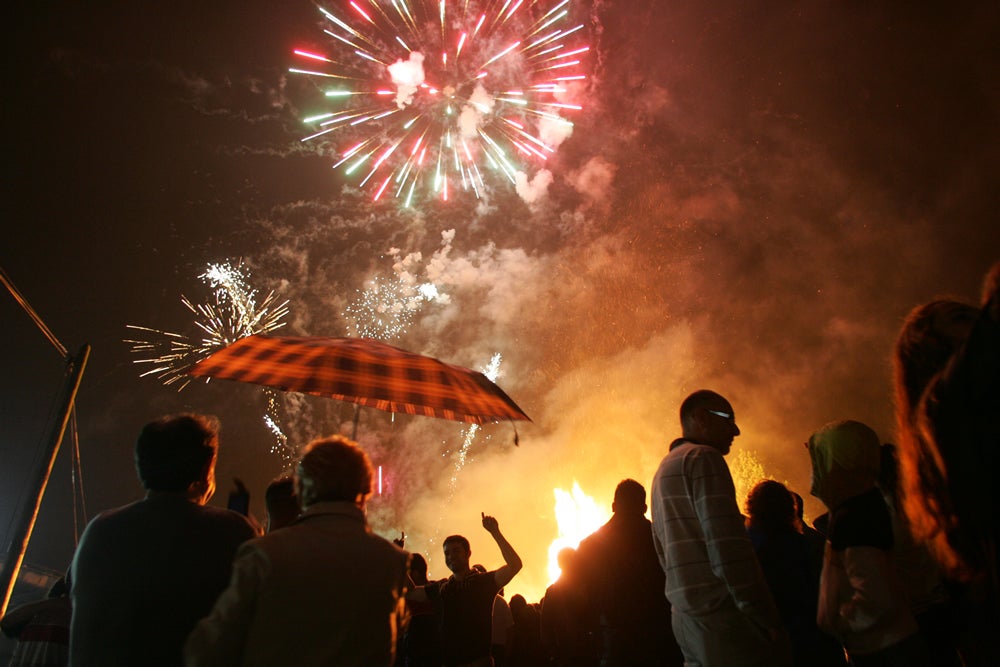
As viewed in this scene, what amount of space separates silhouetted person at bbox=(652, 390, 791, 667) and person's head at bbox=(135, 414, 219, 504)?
2.58 m

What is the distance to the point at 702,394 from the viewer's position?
3.75 metres

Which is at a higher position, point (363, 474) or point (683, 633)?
point (363, 474)

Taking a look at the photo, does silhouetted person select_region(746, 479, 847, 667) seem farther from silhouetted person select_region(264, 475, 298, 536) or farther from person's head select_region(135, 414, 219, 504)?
person's head select_region(135, 414, 219, 504)

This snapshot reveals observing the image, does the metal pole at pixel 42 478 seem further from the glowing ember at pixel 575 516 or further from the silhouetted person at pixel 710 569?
the glowing ember at pixel 575 516

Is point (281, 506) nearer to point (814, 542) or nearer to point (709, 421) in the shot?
point (709, 421)

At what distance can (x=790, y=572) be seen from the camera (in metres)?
3.77

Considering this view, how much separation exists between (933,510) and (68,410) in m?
15.5

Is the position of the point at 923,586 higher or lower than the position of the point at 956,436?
lower

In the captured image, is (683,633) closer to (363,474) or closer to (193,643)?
(363,474)

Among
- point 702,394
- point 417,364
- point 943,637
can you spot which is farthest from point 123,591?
point 943,637

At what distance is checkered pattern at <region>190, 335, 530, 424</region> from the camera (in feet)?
13.8

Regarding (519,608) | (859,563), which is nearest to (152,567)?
(859,563)

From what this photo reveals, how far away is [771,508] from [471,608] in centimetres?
277

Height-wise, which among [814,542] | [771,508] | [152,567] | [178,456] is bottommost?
[152,567]
